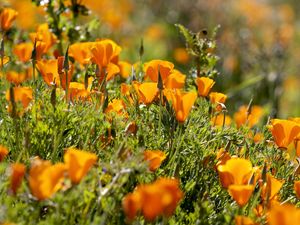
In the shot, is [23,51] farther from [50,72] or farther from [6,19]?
[50,72]

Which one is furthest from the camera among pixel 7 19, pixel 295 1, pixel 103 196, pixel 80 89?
pixel 295 1

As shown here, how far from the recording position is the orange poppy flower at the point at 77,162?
1.56 m

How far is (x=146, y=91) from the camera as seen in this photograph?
2.18m

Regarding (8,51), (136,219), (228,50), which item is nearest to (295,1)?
(228,50)

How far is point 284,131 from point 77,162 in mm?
889

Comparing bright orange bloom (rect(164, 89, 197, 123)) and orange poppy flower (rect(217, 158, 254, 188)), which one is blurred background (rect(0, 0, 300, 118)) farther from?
orange poppy flower (rect(217, 158, 254, 188))

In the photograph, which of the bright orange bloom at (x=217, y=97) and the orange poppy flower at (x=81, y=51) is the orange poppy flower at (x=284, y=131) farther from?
the orange poppy flower at (x=81, y=51)

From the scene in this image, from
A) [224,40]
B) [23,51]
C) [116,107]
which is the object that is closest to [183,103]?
[116,107]

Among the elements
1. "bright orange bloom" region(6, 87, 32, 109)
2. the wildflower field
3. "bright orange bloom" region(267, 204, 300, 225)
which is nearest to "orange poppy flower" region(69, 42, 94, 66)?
the wildflower field

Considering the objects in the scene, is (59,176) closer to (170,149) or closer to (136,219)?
(136,219)

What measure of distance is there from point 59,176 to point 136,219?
0.44 m

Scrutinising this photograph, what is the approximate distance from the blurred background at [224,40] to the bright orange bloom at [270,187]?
1.83 meters

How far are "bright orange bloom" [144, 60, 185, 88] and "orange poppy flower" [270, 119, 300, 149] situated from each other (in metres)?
0.44

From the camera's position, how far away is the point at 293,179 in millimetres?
2344
